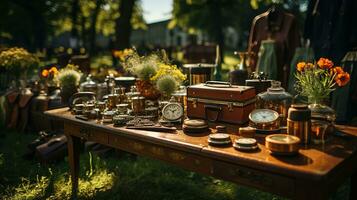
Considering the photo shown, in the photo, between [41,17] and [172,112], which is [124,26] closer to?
[172,112]

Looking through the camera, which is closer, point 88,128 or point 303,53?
point 88,128

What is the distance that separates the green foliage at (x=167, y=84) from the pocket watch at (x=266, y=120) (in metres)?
1.05

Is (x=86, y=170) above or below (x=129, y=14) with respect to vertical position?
below

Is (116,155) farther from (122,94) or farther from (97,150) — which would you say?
(122,94)

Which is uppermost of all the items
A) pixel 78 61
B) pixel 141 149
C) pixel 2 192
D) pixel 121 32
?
pixel 121 32

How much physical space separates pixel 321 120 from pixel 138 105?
1686mm

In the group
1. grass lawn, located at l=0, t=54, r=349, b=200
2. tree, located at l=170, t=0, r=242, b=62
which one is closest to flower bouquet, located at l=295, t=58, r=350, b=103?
grass lawn, located at l=0, t=54, r=349, b=200

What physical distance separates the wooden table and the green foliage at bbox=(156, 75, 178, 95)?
0.72m

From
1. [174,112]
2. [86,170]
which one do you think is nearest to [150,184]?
[86,170]

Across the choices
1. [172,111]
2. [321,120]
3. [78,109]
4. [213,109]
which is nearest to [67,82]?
[78,109]

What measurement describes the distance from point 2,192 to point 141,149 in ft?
7.84

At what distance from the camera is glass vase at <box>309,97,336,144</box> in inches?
99.7

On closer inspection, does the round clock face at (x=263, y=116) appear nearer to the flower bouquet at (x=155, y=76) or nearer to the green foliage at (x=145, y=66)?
the flower bouquet at (x=155, y=76)

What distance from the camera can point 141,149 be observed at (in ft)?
9.74
